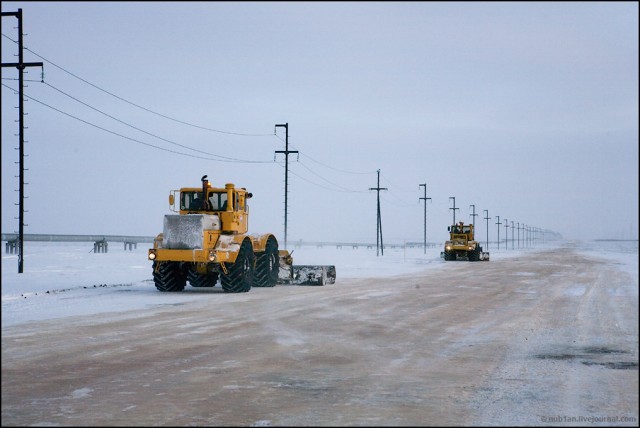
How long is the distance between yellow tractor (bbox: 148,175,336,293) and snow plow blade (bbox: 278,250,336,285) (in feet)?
4.74

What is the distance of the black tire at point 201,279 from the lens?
26.1 meters

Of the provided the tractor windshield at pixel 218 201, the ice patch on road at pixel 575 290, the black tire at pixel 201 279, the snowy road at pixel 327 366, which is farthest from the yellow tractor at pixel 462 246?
the snowy road at pixel 327 366

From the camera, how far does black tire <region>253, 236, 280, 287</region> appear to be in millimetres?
25484

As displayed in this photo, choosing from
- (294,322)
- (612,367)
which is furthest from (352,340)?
(612,367)

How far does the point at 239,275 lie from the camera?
75.3 feet

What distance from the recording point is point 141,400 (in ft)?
24.9

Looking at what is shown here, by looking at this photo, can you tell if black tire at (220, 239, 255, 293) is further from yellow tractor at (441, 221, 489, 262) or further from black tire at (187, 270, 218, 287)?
yellow tractor at (441, 221, 489, 262)

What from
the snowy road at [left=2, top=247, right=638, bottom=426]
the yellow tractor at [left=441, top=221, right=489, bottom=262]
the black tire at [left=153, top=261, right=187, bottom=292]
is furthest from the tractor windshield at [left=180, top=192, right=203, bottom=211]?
the yellow tractor at [left=441, top=221, right=489, bottom=262]

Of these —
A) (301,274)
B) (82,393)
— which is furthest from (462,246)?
(82,393)

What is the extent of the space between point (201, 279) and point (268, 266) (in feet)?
8.72

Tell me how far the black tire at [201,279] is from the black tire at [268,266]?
1589 millimetres

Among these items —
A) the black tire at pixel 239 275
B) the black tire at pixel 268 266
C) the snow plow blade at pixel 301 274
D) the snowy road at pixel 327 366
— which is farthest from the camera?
the snow plow blade at pixel 301 274

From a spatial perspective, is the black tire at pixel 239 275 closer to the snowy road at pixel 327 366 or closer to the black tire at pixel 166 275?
the black tire at pixel 166 275

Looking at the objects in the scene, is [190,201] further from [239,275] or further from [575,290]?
[575,290]
